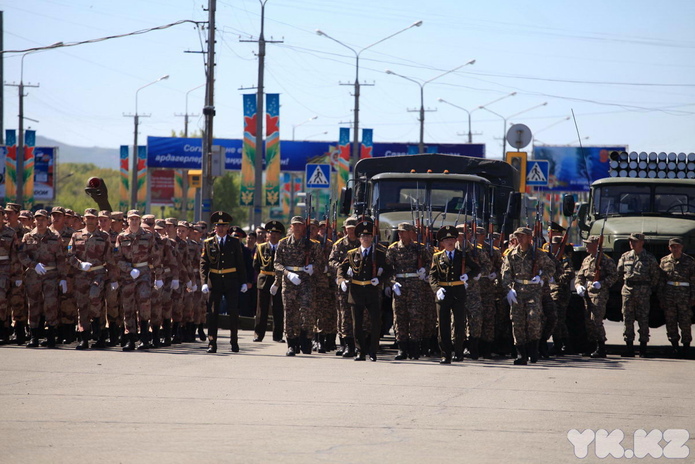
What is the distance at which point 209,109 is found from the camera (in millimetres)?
25172

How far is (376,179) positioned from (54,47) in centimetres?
783

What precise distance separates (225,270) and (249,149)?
56.7 feet

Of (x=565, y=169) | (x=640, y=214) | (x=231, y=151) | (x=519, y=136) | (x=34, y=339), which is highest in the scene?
(x=231, y=151)

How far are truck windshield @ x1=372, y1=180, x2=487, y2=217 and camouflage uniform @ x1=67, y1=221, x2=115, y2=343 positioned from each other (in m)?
4.87

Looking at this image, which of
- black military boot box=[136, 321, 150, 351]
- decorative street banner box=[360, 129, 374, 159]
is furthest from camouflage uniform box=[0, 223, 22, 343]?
decorative street banner box=[360, 129, 374, 159]

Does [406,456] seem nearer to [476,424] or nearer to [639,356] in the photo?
[476,424]

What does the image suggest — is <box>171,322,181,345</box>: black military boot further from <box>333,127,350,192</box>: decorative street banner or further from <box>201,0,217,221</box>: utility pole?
<box>333,127,350,192</box>: decorative street banner

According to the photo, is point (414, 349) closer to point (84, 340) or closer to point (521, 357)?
point (521, 357)

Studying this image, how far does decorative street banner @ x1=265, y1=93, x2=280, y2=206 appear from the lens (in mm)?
35688

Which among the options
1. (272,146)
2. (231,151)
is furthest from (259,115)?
(231,151)

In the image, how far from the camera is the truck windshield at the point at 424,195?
1773cm

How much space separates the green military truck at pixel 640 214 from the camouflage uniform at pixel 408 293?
3.69 metres

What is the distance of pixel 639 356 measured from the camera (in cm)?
1616

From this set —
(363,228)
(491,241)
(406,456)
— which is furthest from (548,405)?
(491,241)
